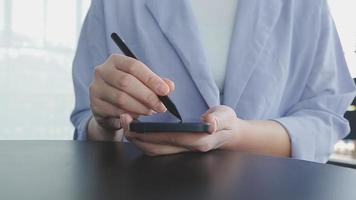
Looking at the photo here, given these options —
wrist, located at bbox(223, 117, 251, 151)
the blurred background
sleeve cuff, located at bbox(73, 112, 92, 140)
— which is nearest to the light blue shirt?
sleeve cuff, located at bbox(73, 112, 92, 140)

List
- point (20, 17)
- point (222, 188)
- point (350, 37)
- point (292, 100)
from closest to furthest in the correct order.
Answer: point (222, 188), point (292, 100), point (20, 17), point (350, 37)

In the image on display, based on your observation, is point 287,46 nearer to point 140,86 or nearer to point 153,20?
point 153,20

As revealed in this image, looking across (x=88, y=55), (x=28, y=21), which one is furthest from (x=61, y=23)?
(x=88, y=55)

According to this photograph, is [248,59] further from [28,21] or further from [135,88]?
[28,21]

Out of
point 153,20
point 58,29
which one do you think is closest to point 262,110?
point 153,20

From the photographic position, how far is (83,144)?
0.56 m

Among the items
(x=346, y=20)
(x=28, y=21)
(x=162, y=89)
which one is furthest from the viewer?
(x=346, y=20)

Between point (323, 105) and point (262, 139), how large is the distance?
0.17 m

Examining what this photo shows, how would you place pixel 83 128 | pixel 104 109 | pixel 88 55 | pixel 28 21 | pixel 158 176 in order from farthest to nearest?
pixel 28 21, pixel 88 55, pixel 83 128, pixel 104 109, pixel 158 176

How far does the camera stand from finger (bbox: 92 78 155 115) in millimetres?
521

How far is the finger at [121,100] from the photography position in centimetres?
52

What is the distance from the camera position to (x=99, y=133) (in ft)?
2.19

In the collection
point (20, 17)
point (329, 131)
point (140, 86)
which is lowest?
point (329, 131)

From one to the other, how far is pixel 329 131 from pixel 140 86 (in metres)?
0.35
